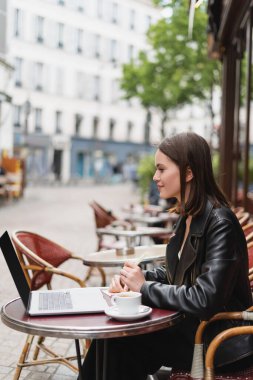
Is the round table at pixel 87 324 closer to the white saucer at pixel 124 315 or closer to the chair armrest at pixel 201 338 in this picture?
the white saucer at pixel 124 315

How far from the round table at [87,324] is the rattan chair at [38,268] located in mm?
1245

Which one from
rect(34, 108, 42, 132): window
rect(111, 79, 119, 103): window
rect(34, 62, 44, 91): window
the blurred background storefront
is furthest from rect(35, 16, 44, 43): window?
the blurred background storefront

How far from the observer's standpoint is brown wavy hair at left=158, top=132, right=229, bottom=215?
262cm

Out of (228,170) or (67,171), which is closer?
(228,170)

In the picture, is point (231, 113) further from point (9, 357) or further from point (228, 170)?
point (9, 357)

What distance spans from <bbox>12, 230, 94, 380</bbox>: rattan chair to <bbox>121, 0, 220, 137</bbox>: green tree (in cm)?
1312

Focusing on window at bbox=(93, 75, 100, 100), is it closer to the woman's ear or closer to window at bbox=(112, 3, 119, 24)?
window at bbox=(112, 3, 119, 24)

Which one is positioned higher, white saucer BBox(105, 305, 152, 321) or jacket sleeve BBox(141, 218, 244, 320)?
jacket sleeve BBox(141, 218, 244, 320)

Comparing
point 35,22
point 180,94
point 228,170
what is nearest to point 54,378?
point 228,170

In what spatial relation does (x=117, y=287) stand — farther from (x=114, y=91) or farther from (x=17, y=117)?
(x=114, y=91)

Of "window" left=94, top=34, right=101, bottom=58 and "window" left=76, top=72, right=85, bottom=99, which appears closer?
"window" left=94, top=34, right=101, bottom=58

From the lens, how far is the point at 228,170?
34.3ft

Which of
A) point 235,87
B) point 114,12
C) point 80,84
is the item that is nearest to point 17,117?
point 80,84

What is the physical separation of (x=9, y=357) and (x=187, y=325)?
2161 mm
